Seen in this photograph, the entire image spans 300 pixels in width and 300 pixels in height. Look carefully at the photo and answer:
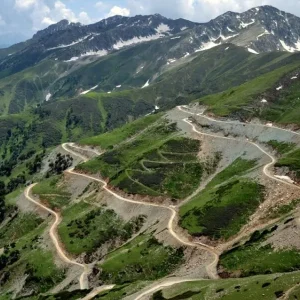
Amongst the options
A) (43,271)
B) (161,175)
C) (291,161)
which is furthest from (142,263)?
(161,175)

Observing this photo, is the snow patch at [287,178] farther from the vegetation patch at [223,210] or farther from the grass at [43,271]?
the grass at [43,271]

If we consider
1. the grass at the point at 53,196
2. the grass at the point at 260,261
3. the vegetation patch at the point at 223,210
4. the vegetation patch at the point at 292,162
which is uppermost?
the grass at the point at 53,196

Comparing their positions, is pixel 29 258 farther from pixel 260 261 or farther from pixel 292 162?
pixel 292 162

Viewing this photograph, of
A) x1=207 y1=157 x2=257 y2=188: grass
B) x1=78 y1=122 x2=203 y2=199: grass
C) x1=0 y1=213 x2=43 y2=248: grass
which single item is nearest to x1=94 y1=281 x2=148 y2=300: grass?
x1=78 y1=122 x2=203 y2=199: grass

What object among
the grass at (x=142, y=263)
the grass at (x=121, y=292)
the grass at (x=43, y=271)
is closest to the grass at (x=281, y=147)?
the grass at (x=142, y=263)

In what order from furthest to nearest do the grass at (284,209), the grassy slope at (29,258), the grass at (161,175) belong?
the grass at (161,175), the grassy slope at (29,258), the grass at (284,209)

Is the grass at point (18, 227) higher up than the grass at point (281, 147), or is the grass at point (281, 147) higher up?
the grass at point (281, 147)

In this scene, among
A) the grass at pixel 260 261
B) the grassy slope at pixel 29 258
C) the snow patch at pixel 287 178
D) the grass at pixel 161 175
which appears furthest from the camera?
the grass at pixel 161 175
